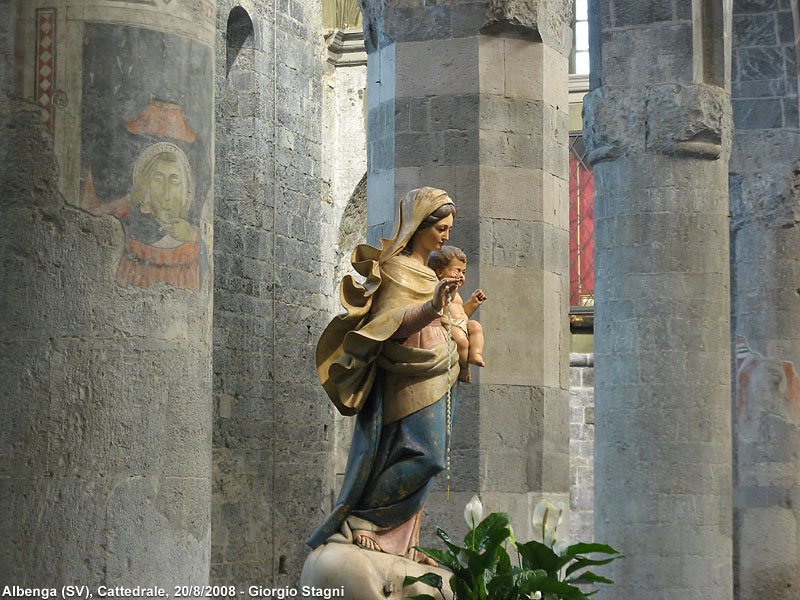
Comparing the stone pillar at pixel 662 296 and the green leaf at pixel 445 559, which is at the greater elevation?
the stone pillar at pixel 662 296

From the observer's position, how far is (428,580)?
6.71 m

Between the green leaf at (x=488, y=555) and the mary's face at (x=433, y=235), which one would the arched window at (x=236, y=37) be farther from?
the green leaf at (x=488, y=555)

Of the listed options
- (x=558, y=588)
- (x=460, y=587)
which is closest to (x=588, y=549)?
(x=558, y=588)

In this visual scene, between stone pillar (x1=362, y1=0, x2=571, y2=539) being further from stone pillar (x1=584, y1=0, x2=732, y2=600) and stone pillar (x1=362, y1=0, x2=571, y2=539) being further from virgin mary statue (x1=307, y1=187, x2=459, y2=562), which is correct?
stone pillar (x1=584, y1=0, x2=732, y2=600)

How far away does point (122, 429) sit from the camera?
18.8 ft

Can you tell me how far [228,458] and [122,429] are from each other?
24.8 ft

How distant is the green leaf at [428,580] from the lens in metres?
6.71

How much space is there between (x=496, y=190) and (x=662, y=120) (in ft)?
13.9

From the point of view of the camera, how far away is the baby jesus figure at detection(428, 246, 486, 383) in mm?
7168

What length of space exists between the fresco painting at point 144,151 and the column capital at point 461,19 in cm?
380

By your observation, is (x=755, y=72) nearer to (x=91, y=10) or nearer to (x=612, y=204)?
(x=612, y=204)

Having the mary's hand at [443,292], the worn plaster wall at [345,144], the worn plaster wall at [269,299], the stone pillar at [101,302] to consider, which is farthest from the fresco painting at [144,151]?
the worn plaster wall at [345,144]

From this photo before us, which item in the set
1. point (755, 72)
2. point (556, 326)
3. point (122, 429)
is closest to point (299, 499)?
point (556, 326)

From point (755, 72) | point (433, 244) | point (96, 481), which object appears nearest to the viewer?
point (96, 481)
